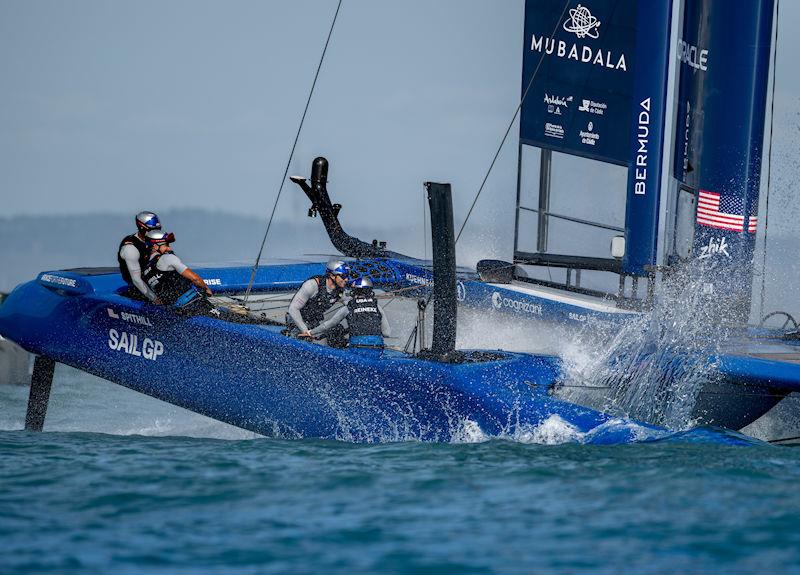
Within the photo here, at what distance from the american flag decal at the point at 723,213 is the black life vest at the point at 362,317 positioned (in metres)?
2.56

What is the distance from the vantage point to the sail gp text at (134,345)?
6969 millimetres

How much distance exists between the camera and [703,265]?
8.08 metres

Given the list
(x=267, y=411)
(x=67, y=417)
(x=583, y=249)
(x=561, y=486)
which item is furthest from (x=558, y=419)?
(x=67, y=417)

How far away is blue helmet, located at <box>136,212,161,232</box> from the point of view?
7.21 m

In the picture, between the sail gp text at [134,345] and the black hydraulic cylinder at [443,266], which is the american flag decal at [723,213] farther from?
the sail gp text at [134,345]

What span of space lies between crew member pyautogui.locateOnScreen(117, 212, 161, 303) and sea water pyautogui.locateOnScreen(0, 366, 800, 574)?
134 cm

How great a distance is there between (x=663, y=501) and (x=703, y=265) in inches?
153

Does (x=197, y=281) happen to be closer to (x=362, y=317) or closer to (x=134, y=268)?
(x=134, y=268)

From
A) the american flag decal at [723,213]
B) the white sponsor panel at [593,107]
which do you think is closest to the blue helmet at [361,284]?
the american flag decal at [723,213]

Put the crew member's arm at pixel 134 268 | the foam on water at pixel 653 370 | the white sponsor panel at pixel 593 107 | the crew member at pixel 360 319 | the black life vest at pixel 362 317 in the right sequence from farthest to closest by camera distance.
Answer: the white sponsor panel at pixel 593 107
the crew member's arm at pixel 134 268
the black life vest at pixel 362 317
the crew member at pixel 360 319
the foam on water at pixel 653 370

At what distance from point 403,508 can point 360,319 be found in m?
2.33

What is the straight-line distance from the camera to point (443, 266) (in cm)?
598

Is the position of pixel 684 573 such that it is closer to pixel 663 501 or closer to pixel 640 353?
pixel 663 501

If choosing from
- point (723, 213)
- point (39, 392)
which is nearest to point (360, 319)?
point (39, 392)
